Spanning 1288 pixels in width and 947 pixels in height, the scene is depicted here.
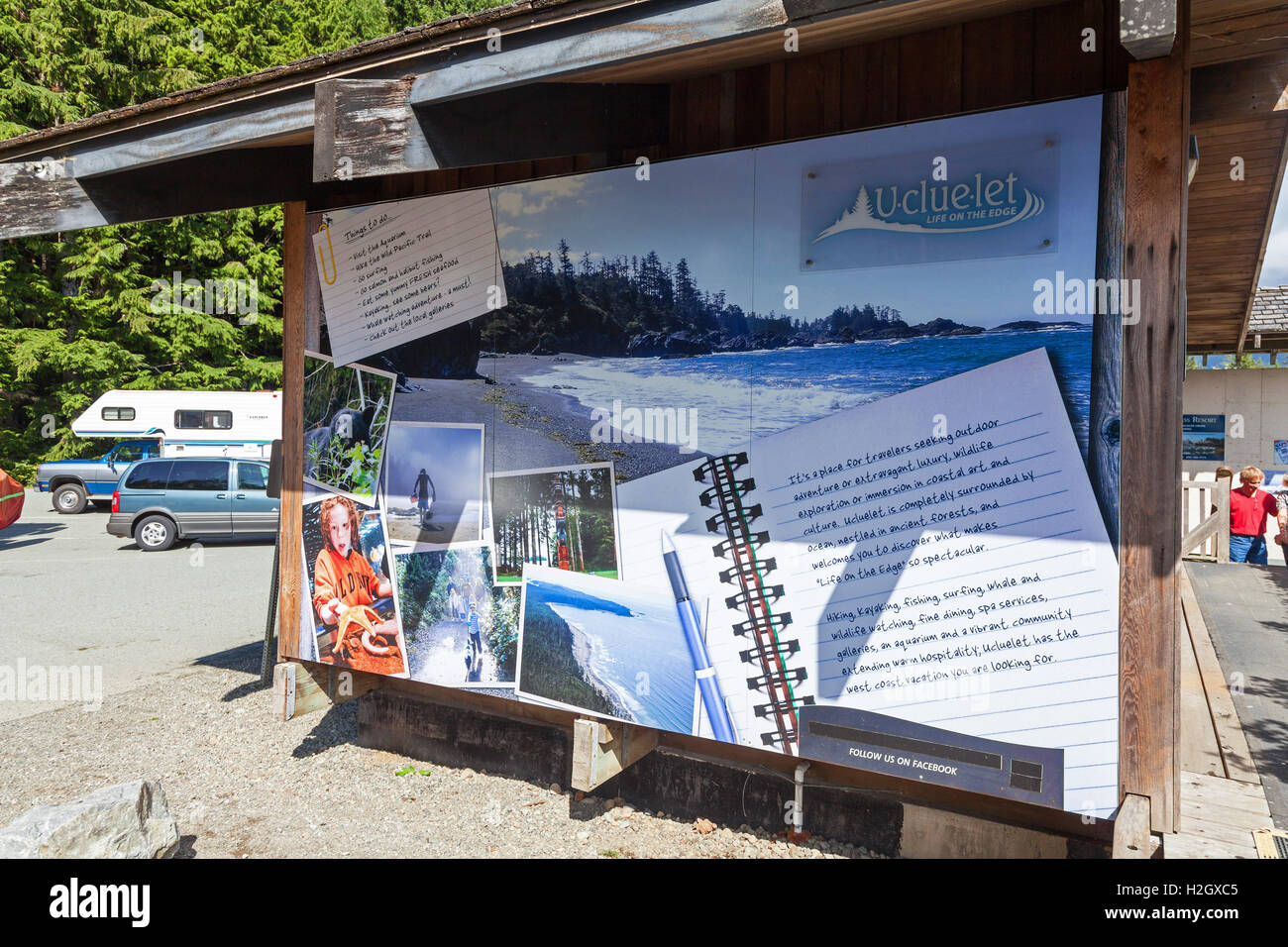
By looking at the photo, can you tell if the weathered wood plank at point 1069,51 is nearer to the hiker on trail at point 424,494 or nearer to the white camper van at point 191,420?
the hiker on trail at point 424,494

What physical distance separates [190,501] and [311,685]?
12415mm

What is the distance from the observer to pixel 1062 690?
3.11 metres

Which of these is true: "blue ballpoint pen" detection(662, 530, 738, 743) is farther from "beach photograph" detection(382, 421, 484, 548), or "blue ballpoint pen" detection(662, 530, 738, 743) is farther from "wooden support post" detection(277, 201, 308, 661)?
"wooden support post" detection(277, 201, 308, 661)

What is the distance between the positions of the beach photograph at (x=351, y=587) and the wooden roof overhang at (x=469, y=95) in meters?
→ 2.09

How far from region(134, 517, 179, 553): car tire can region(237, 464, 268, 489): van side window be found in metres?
1.41

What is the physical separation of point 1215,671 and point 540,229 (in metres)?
5.62

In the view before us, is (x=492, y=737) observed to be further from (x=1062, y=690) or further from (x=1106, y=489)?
(x=1106, y=489)

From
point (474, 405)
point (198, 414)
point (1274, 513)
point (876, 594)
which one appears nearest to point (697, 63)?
point (474, 405)

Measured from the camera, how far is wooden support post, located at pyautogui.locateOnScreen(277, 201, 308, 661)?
5.34 meters

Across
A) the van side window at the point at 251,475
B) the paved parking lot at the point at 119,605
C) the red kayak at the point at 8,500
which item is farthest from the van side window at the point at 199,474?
the red kayak at the point at 8,500

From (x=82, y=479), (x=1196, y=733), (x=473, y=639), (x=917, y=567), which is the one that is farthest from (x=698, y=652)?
(x=82, y=479)

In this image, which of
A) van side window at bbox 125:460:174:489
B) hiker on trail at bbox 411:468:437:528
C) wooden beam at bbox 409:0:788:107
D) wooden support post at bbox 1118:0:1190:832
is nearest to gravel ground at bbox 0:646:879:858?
wooden support post at bbox 1118:0:1190:832

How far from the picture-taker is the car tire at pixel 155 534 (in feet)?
50.5

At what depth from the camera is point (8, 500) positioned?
49.0 ft
